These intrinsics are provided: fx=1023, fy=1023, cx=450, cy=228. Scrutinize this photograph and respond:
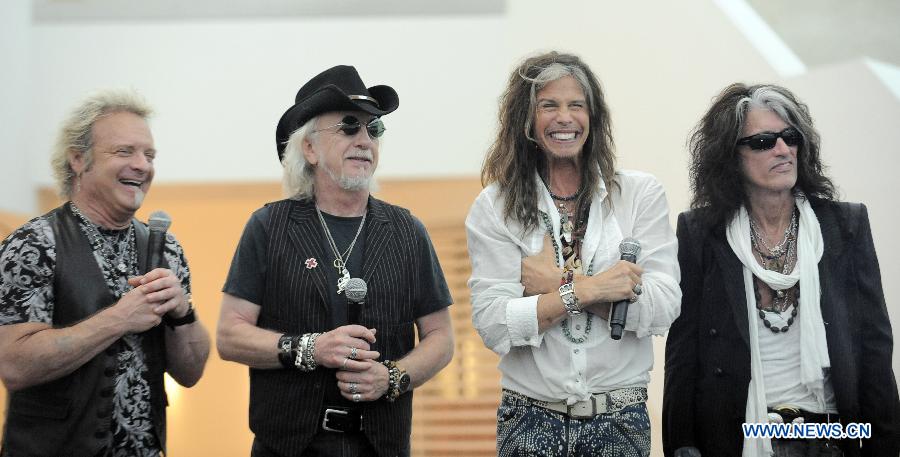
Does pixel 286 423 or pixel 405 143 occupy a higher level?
pixel 405 143

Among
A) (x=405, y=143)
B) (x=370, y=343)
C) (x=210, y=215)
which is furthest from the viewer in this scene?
(x=210, y=215)

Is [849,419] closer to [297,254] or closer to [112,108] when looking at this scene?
[297,254]

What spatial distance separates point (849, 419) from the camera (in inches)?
142

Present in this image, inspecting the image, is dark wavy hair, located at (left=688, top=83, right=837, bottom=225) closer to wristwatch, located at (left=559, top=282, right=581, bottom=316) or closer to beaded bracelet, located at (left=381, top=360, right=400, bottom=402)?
wristwatch, located at (left=559, top=282, right=581, bottom=316)

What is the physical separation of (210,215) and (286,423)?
5.70 metres

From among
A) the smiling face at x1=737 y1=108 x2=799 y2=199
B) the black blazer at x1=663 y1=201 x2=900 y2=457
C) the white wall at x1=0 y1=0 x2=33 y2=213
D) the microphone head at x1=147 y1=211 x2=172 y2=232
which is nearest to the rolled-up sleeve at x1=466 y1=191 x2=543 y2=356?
the black blazer at x1=663 y1=201 x2=900 y2=457

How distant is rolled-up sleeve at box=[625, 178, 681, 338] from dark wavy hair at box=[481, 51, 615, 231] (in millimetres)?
150

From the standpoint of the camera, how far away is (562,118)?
359 centimetres

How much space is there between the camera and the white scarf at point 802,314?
358 centimetres

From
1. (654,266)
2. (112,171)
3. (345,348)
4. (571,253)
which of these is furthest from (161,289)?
(654,266)

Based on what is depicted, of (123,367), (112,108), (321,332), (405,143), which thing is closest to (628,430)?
(321,332)

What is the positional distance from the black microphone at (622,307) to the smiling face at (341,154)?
0.99 metres

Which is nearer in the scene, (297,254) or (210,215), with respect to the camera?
(297,254)

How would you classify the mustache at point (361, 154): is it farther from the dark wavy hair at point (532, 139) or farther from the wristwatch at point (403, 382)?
the wristwatch at point (403, 382)
